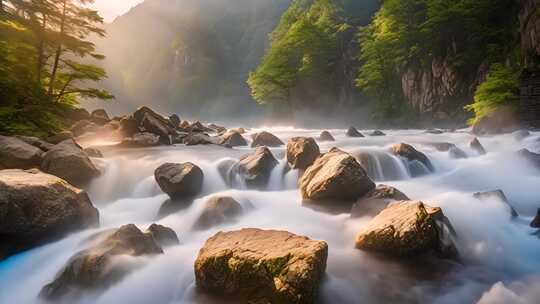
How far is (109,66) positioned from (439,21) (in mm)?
118448

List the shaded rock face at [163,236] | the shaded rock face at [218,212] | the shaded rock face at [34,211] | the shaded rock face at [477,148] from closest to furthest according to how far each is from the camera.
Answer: the shaded rock face at [34,211] → the shaded rock face at [163,236] → the shaded rock face at [218,212] → the shaded rock face at [477,148]

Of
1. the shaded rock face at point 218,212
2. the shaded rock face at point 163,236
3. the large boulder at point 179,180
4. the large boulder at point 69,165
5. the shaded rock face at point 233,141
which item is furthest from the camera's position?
the shaded rock face at point 233,141

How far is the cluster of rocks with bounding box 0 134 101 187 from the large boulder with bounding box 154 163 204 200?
247 cm

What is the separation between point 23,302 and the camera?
4.43 meters

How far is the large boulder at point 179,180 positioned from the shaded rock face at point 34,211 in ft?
6.89

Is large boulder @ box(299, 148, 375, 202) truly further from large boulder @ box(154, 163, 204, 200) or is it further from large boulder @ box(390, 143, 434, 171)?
large boulder @ box(390, 143, 434, 171)

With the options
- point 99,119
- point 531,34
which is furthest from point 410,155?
point 99,119

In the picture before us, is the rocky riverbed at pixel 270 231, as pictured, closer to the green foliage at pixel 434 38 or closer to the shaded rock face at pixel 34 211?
the shaded rock face at pixel 34 211

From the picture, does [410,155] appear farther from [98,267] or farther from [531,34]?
[531,34]

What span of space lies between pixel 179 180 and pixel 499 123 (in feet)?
55.9

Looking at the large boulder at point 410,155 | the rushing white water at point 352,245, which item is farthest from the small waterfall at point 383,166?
the large boulder at point 410,155

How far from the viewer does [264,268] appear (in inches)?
145

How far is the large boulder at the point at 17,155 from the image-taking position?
8008mm

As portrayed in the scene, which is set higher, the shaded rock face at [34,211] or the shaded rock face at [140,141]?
the shaded rock face at [140,141]
